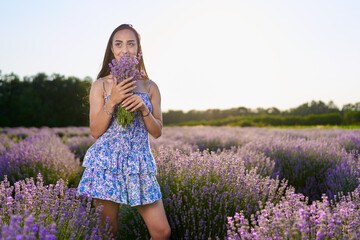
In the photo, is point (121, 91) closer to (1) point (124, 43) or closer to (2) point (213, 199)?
(1) point (124, 43)

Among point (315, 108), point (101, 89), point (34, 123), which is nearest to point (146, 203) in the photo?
point (101, 89)

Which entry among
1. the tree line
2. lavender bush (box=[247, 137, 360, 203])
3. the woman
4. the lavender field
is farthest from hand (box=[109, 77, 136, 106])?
the tree line

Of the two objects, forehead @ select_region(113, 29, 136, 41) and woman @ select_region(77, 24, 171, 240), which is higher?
forehead @ select_region(113, 29, 136, 41)

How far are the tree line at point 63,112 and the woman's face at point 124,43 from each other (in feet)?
53.0

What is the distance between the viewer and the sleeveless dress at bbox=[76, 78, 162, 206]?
1.96 metres

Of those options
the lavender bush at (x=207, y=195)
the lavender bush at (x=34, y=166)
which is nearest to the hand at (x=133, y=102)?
the lavender bush at (x=207, y=195)

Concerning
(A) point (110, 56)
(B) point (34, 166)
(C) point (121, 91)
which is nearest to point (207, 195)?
(C) point (121, 91)

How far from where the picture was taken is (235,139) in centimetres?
684

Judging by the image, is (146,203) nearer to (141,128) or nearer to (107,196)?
(107,196)

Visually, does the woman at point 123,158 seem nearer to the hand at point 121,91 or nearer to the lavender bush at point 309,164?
the hand at point 121,91

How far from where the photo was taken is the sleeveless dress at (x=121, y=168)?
1.96 meters

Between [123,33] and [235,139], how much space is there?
16.5 ft

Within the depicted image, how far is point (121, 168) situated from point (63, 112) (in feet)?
118

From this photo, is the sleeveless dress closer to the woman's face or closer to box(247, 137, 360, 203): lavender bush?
the woman's face
